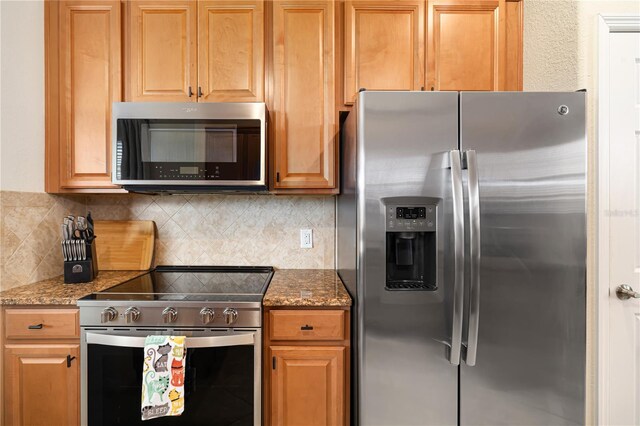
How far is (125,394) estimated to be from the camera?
4.85 ft

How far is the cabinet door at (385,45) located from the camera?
1.80m

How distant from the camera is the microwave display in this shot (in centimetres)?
171

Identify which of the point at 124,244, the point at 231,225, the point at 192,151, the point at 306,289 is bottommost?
the point at 306,289

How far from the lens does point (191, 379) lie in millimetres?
1465

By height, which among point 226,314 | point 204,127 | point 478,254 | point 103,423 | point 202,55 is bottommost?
point 103,423

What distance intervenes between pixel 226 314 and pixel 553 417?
1386mm

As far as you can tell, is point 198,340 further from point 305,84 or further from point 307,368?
point 305,84

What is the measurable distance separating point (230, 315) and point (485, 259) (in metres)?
1.08

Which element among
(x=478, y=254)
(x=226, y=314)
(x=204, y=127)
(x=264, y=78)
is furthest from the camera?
(x=264, y=78)

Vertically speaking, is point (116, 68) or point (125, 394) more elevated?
point (116, 68)

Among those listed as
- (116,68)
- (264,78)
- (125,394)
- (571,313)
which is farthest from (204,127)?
(571,313)

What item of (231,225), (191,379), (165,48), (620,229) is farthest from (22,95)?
(620,229)

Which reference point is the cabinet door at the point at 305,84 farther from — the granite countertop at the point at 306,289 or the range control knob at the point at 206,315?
the range control knob at the point at 206,315

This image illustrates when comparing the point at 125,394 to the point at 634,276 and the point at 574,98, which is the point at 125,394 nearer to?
the point at 574,98
